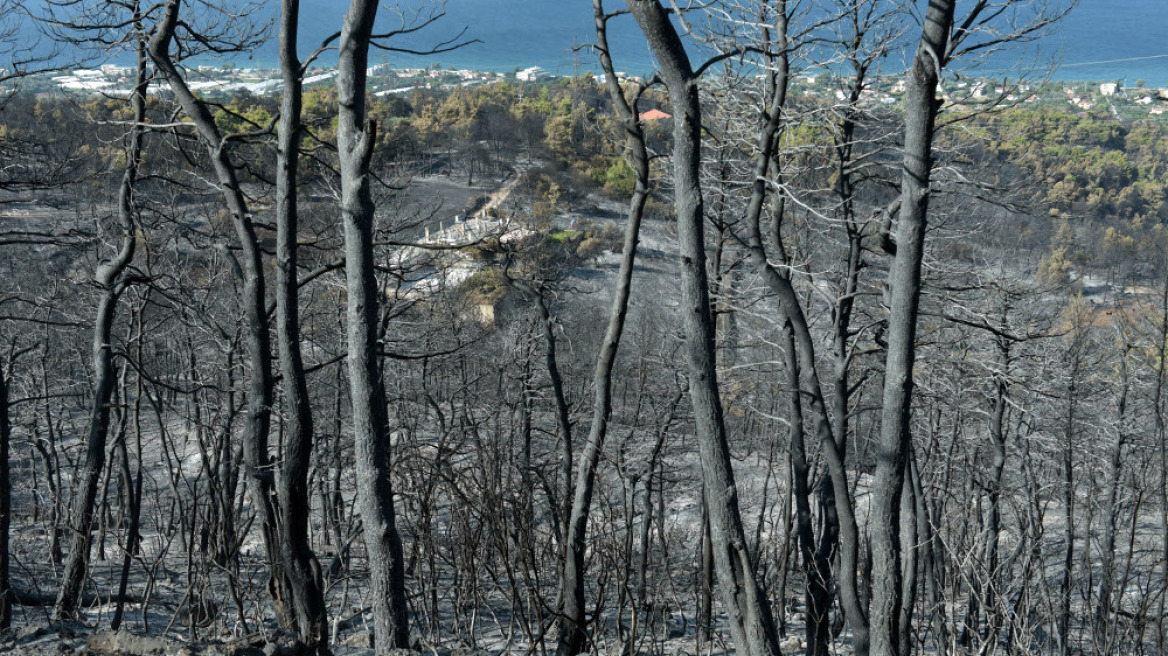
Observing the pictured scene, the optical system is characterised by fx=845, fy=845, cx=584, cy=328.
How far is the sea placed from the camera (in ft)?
18.9

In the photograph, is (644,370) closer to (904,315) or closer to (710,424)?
(904,315)

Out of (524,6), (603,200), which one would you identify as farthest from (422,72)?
(603,200)

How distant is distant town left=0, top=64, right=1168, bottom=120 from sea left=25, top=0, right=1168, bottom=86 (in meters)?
0.20

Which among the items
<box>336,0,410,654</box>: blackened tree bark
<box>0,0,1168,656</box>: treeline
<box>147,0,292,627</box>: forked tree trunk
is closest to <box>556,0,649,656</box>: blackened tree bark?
Result: <box>0,0,1168,656</box>: treeline

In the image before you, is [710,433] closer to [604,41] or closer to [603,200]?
[604,41]

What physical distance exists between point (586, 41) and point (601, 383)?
235 cm

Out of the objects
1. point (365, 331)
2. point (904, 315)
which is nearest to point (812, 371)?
point (904, 315)

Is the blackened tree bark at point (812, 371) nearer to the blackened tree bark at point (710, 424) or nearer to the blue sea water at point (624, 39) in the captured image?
the blue sea water at point (624, 39)

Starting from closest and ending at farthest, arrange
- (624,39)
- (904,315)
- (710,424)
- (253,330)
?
1. (710,424)
2. (904,315)
3. (253,330)
4. (624,39)

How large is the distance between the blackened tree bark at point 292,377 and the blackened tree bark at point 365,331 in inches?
30.0

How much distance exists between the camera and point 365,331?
434 cm

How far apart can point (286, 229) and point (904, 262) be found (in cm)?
362

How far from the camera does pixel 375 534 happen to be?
4.41m

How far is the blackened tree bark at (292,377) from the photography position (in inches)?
197
